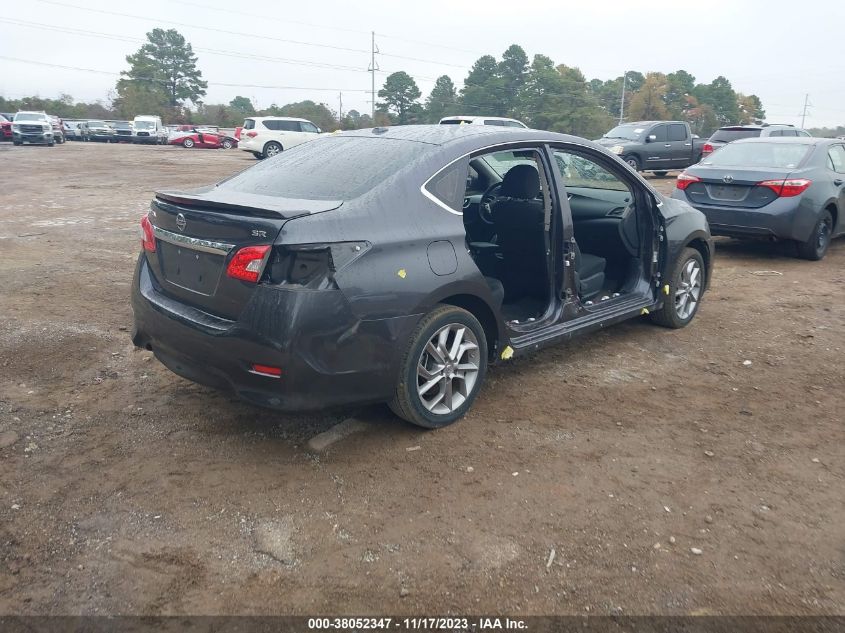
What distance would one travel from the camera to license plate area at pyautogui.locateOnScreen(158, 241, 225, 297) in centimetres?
337

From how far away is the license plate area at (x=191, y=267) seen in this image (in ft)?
11.1

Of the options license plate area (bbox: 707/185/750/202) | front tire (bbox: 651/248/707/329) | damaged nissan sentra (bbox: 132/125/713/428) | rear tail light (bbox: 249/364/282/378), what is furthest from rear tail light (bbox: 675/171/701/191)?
rear tail light (bbox: 249/364/282/378)

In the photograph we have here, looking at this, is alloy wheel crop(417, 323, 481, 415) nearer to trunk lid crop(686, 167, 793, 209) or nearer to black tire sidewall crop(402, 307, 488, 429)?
black tire sidewall crop(402, 307, 488, 429)

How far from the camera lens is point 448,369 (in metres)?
3.81

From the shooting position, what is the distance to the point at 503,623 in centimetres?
244

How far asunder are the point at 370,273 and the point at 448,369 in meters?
0.80

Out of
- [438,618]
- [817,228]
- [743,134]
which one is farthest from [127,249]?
[743,134]

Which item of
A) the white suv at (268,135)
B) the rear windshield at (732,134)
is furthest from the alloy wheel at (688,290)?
the white suv at (268,135)

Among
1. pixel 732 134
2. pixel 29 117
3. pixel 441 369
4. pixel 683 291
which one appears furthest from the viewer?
pixel 29 117

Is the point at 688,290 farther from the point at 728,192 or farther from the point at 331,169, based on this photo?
the point at 331,169

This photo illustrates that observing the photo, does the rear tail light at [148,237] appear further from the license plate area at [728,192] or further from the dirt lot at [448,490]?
the license plate area at [728,192]

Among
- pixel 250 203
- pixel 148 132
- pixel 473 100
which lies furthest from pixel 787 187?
pixel 473 100

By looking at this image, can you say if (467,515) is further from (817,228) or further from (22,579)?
(817,228)

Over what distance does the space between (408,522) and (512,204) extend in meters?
2.43
